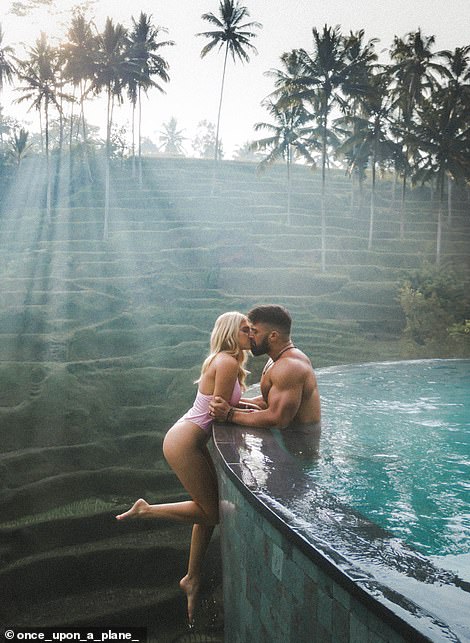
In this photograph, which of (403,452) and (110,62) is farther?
(110,62)

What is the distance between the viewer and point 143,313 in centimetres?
1864

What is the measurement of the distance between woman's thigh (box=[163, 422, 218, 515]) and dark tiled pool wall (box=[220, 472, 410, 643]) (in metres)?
0.19

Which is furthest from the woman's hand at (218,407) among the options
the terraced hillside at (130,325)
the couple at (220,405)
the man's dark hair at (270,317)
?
the terraced hillside at (130,325)

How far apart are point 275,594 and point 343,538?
58 centimetres

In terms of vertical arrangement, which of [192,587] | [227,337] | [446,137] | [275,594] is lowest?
[192,587]

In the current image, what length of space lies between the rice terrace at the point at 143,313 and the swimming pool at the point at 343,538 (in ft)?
12.7

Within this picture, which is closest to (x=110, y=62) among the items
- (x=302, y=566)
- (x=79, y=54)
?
(x=79, y=54)

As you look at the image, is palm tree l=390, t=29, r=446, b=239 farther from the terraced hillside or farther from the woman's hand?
the woman's hand

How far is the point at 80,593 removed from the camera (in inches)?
321

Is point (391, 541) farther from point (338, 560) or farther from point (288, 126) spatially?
point (288, 126)

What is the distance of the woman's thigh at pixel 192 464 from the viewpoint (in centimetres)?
391

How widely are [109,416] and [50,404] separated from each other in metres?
1.26

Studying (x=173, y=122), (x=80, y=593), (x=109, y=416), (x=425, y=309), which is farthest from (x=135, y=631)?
(x=173, y=122)

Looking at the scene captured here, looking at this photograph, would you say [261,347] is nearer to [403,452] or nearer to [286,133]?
[403,452]
